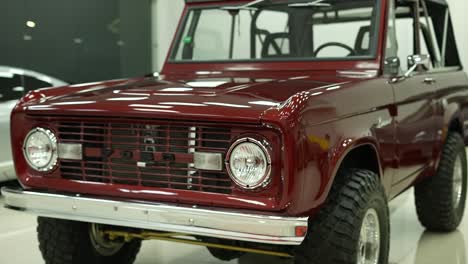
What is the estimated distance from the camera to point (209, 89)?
2.77 meters

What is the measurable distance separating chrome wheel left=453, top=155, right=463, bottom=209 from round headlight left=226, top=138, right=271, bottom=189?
2.47 meters

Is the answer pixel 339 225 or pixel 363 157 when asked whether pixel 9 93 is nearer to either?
pixel 363 157

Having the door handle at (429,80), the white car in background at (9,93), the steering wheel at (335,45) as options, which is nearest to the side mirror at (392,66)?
the steering wheel at (335,45)

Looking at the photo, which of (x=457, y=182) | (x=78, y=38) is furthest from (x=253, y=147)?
(x=78, y=38)

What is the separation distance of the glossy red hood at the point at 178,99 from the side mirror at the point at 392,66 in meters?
0.50

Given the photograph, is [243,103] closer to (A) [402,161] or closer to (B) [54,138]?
(B) [54,138]

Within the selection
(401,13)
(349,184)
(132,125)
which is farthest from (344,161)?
(401,13)

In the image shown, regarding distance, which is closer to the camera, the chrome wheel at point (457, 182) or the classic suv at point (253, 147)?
the classic suv at point (253, 147)

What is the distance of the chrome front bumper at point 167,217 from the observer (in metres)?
2.29

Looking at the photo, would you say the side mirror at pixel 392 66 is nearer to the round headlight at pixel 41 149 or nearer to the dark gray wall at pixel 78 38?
the round headlight at pixel 41 149

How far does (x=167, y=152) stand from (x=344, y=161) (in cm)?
83

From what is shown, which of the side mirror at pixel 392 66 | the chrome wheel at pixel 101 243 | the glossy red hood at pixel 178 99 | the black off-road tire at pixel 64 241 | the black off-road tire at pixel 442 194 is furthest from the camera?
the black off-road tire at pixel 442 194

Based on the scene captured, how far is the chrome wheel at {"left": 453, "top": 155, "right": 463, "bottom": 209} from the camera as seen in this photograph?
14.5 feet

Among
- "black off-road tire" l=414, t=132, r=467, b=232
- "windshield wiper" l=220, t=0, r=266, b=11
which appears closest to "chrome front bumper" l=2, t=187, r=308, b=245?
"windshield wiper" l=220, t=0, r=266, b=11
